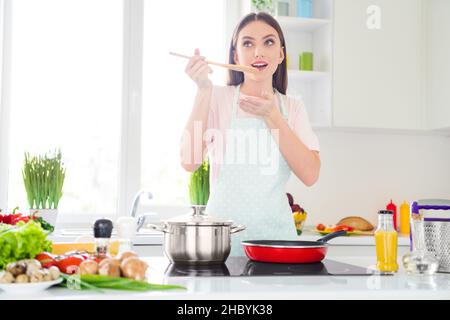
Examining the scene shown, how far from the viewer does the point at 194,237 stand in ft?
5.08

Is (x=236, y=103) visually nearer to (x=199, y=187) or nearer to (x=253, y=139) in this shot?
(x=253, y=139)

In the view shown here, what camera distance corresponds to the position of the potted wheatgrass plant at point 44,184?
10.3 ft

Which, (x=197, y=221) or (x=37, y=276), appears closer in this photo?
(x=37, y=276)

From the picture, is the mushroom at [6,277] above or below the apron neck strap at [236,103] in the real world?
below

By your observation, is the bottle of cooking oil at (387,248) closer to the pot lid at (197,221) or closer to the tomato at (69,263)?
the pot lid at (197,221)

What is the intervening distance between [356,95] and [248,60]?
1421mm

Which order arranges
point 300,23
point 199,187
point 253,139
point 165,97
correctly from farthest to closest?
1. point 165,97
2. point 300,23
3. point 199,187
4. point 253,139

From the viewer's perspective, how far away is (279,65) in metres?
2.47

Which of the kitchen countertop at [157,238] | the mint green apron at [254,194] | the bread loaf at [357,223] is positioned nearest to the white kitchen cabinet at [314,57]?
the bread loaf at [357,223]

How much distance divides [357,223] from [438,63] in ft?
3.66

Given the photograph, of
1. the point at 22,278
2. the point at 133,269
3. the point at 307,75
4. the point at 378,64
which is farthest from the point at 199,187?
the point at 22,278

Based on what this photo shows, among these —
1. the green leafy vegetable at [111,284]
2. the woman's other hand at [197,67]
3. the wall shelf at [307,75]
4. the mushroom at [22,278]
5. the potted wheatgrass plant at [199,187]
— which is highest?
the wall shelf at [307,75]

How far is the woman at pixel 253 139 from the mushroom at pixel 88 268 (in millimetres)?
1014
